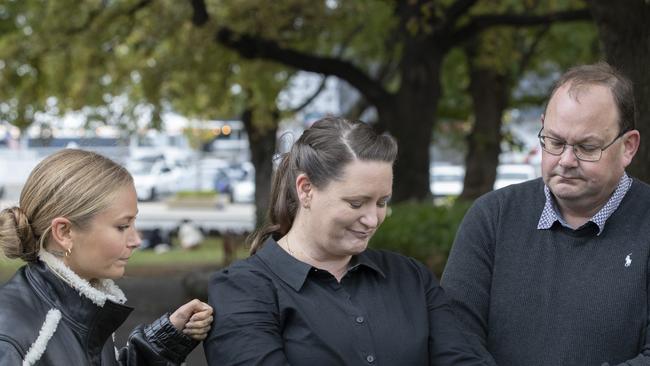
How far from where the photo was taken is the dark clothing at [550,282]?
3.34 meters

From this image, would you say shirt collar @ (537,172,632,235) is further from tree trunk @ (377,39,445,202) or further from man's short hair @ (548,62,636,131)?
tree trunk @ (377,39,445,202)

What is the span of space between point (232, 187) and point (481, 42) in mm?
24462

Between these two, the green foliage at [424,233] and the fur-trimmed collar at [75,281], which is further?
the green foliage at [424,233]

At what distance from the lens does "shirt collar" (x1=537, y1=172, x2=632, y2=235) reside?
11.4ft

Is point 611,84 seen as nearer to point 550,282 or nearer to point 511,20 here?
point 550,282

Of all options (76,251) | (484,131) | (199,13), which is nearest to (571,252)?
(76,251)

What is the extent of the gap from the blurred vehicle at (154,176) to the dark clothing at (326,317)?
3395cm

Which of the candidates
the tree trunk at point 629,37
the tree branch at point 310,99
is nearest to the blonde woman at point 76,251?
the tree trunk at point 629,37

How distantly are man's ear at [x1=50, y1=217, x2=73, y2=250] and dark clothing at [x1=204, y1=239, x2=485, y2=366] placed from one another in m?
0.44

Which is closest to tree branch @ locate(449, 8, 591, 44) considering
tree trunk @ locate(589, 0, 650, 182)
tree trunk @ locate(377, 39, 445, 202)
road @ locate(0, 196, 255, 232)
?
tree trunk @ locate(377, 39, 445, 202)

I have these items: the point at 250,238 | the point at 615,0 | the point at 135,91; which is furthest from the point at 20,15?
the point at 250,238

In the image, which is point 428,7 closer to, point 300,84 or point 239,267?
point 239,267

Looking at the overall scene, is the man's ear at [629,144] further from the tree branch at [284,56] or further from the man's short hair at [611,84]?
the tree branch at [284,56]

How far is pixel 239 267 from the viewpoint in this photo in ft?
10.8
